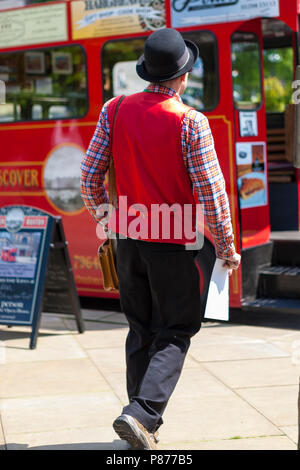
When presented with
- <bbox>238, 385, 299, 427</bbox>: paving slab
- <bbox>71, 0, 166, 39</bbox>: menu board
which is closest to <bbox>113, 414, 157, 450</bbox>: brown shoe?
<bbox>238, 385, 299, 427</bbox>: paving slab

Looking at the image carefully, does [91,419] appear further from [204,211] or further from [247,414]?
[204,211]

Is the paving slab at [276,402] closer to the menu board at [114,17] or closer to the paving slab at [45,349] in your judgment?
the paving slab at [45,349]

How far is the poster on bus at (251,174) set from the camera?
278 inches

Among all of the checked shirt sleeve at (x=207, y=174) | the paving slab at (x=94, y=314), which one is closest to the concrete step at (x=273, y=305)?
the paving slab at (x=94, y=314)

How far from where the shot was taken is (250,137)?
7.18m

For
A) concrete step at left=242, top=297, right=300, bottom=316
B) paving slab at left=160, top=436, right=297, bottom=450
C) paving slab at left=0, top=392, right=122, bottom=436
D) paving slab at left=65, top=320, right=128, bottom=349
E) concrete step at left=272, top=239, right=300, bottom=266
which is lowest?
paving slab at left=65, top=320, right=128, bottom=349

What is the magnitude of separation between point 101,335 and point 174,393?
73.2 inches

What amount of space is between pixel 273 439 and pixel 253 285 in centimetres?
308

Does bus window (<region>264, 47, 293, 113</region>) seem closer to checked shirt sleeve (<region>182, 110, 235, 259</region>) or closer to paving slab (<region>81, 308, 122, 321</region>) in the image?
paving slab (<region>81, 308, 122, 321</region>)

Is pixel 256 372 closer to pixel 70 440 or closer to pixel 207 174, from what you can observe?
pixel 70 440

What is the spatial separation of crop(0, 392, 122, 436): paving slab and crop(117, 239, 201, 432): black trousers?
69cm

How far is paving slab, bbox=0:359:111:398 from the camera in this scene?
17.2ft
